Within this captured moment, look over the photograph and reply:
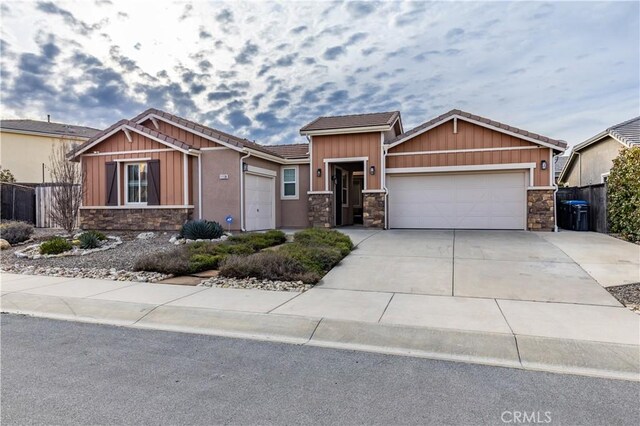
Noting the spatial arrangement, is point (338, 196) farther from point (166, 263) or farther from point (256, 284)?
point (256, 284)

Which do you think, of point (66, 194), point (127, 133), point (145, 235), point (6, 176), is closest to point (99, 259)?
point (145, 235)

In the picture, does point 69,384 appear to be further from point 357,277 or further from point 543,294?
point 543,294

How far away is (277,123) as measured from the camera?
2341cm

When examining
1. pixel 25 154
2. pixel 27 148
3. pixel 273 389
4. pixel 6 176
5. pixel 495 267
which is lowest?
pixel 273 389

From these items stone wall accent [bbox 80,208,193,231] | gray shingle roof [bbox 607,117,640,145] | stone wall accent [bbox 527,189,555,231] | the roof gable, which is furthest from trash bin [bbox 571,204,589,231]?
the roof gable

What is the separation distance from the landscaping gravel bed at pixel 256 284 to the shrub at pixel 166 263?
0.95m

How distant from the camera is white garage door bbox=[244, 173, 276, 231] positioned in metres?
14.5

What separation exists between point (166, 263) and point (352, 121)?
415 inches

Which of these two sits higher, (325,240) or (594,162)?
(594,162)

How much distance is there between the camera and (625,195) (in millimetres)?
11727

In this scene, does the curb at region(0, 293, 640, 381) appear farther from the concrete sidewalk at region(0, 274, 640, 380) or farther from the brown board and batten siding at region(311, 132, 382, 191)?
the brown board and batten siding at region(311, 132, 382, 191)

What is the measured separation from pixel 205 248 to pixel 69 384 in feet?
19.7

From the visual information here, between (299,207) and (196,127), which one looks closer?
(196,127)

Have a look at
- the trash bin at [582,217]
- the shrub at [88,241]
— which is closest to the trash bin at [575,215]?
the trash bin at [582,217]
